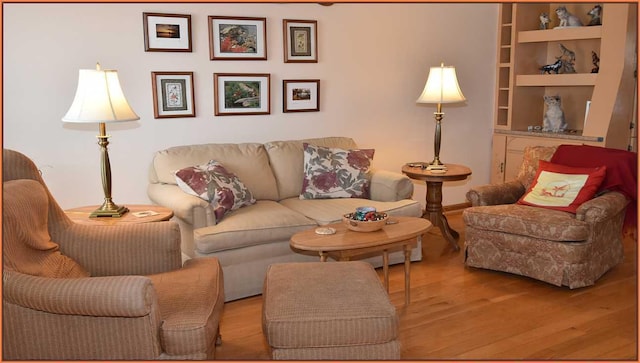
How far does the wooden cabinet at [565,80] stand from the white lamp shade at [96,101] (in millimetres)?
3690

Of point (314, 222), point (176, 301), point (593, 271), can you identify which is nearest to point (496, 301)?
point (593, 271)

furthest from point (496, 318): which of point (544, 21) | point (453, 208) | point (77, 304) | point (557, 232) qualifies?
point (544, 21)

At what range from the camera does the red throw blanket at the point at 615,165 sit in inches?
143

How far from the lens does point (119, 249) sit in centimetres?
255

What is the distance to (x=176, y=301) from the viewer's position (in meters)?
2.18

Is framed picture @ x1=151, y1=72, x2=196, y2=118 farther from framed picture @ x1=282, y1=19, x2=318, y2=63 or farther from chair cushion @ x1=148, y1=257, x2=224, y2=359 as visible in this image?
chair cushion @ x1=148, y1=257, x2=224, y2=359

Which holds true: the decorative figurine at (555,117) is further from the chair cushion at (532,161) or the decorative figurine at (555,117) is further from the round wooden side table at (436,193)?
the round wooden side table at (436,193)

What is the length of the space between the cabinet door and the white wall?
3.5 inches

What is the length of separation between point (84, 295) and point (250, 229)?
1435 millimetres

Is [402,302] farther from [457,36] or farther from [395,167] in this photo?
[457,36]

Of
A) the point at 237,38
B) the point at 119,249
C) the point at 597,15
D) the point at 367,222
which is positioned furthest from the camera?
the point at 597,15

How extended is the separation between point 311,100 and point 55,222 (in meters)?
2.44

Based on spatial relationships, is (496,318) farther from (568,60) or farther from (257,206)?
(568,60)

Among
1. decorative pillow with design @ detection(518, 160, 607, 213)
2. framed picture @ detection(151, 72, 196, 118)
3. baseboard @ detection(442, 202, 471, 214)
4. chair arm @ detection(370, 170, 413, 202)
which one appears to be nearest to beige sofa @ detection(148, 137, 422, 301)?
chair arm @ detection(370, 170, 413, 202)
